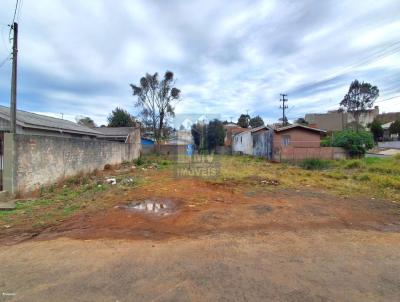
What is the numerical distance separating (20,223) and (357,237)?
20.9ft

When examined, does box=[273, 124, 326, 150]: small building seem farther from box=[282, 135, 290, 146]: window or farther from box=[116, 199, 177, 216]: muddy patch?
box=[116, 199, 177, 216]: muddy patch

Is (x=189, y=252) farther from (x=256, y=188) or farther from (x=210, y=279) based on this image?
(x=256, y=188)

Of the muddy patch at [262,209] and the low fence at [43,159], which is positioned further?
the low fence at [43,159]

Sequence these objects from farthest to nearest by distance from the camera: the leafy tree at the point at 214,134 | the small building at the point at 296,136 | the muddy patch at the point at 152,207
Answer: the leafy tree at the point at 214,134, the small building at the point at 296,136, the muddy patch at the point at 152,207

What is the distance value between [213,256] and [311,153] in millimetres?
17998

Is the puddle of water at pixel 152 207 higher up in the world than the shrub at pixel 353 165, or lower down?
lower down

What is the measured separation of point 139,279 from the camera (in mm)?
2914

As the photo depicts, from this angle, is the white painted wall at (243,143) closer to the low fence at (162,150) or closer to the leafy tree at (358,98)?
the low fence at (162,150)

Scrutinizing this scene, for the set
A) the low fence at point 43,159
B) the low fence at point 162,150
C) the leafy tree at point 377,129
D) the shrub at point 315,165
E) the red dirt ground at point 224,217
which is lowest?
the red dirt ground at point 224,217

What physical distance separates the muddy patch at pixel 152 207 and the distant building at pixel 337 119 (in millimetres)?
49201

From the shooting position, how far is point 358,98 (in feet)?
155

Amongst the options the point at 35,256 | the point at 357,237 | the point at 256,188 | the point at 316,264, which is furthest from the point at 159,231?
the point at 256,188

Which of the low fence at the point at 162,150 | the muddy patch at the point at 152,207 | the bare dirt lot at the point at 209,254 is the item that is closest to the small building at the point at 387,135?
the low fence at the point at 162,150

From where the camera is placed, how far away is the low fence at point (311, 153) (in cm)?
1936
